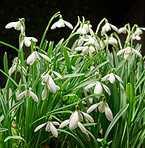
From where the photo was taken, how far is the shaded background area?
2.03m

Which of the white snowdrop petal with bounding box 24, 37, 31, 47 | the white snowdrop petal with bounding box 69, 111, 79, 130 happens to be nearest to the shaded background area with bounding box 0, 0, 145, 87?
the white snowdrop petal with bounding box 24, 37, 31, 47

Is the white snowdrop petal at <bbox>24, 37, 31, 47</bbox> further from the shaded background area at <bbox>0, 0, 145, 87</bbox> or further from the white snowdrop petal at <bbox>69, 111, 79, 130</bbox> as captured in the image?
the shaded background area at <bbox>0, 0, 145, 87</bbox>

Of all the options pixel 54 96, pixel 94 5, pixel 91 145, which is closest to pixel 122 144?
pixel 91 145

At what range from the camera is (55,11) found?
8.04 ft

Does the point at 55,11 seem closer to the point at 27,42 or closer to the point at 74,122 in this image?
the point at 27,42

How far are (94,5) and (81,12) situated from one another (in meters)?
0.31

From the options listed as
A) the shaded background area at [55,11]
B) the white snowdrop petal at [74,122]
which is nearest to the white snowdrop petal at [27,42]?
the white snowdrop petal at [74,122]

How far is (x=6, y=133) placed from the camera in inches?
36.8

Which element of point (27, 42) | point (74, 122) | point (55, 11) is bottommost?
point (74, 122)

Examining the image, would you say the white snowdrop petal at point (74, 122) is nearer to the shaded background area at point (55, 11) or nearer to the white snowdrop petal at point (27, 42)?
the white snowdrop petal at point (27, 42)

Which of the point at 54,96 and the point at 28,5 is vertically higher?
the point at 28,5

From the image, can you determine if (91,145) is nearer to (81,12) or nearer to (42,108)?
(42,108)

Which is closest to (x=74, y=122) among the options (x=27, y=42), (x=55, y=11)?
(x=27, y=42)

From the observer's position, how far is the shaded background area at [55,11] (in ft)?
6.64
